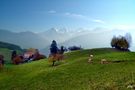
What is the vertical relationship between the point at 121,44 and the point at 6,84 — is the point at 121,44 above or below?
above

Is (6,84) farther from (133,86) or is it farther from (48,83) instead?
(133,86)

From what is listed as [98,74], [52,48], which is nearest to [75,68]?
[98,74]

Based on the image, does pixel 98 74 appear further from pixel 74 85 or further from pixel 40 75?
pixel 40 75

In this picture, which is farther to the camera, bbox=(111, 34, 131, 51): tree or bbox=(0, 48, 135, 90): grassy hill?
bbox=(111, 34, 131, 51): tree

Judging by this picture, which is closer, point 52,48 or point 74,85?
point 74,85

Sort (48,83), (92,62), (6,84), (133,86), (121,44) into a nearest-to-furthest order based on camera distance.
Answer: (133,86) → (48,83) → (6,84) → (92,62) → (121,44)

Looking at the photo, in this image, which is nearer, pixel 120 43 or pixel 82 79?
pixel 82 79

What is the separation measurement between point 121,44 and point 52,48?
177ft

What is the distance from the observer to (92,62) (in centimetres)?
7656

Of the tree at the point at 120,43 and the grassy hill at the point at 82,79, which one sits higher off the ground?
the tree at the point at 120,43

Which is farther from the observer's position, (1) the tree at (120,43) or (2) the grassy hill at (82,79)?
(1) the tree at (120,43)

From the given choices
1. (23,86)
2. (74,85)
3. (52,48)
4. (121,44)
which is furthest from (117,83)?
(52,48)

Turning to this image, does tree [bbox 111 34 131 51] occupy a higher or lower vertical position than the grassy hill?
higher

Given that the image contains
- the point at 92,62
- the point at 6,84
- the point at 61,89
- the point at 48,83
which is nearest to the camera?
the point at 61,89
